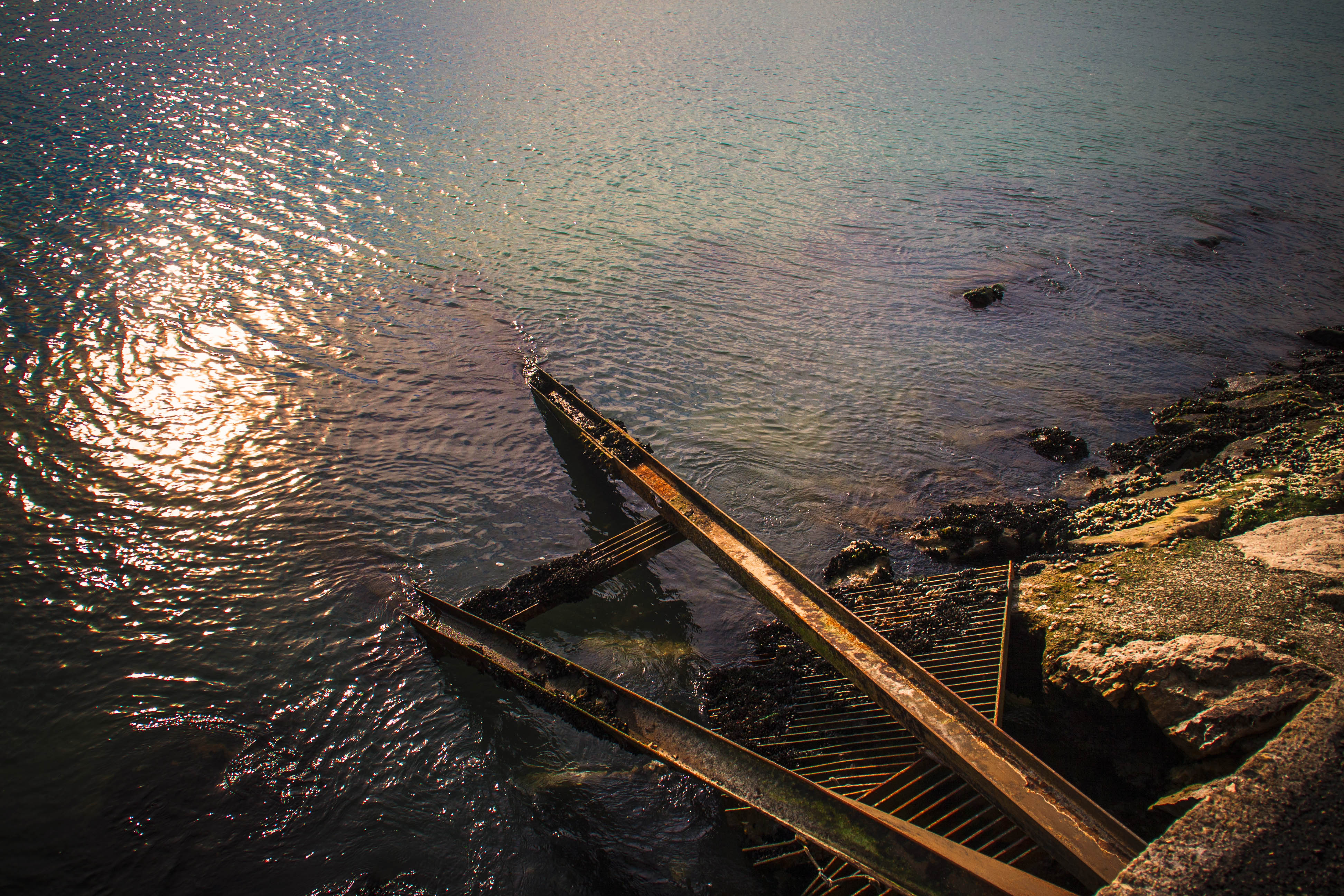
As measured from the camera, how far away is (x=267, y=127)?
17875 mm

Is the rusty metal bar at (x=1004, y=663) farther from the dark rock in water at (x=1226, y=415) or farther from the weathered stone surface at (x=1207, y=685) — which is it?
the dark rock in water at (x=1226, y=415)

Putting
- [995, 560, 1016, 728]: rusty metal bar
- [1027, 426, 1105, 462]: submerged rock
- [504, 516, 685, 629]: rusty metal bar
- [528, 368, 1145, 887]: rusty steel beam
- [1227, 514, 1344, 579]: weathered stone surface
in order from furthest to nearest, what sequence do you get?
[1027, 426, 1105, 462]: submerged rock < [504, 516, 685, 629]: rusty metal bar < [1227, 514, 1344, 579]: weathered stone surface < [995, 560, 1016, 728]: rusty metal bar < [528, 368, 1145, 887]: rusty steel beam

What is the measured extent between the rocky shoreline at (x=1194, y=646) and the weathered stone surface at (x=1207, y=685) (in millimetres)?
10

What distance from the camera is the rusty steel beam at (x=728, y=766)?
3855 millimetres

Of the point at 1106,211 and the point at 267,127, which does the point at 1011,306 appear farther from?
the point at 267,127

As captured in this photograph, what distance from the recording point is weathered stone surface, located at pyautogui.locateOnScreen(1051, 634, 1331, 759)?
410 cm

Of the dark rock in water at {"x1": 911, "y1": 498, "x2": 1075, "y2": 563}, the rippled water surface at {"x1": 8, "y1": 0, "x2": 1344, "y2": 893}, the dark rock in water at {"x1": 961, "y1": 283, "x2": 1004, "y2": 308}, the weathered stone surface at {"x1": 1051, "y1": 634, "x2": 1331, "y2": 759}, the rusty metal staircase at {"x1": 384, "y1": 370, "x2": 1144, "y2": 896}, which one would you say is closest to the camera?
the rusty metal staircase at {"x1": 384, "y1": 370, "x2": 1144, "y2": 896}

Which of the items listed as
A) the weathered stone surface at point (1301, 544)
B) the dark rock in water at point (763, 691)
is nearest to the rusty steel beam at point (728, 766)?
the dark rock in water at point (763, 691)

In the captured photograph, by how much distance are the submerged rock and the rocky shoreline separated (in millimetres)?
1209

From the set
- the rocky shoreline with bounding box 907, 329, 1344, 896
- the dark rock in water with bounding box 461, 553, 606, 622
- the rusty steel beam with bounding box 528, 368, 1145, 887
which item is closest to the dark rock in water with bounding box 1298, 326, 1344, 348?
the rocky shoreline with bounding box 907, 329, 1344, 896

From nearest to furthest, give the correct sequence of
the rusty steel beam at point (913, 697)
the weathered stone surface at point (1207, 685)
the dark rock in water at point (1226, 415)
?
the rusty steel beam at point (913, 697) → the weathered stone surface at point (1207, 685) → the dark rock in water at point (1226, 415)

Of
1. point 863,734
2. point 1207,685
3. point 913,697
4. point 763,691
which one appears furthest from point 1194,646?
point 763,691

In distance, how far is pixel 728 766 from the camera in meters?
4.73

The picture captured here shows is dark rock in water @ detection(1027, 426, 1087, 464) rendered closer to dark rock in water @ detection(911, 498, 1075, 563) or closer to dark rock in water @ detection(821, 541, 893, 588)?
dark rock in water @ detection(911, 498, 1075, 563)
